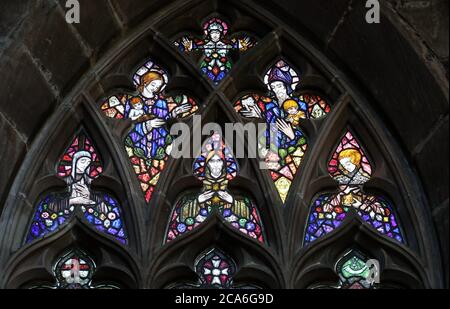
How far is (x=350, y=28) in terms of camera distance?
11.4m

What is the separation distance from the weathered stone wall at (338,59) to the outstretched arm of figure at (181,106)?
0.76 meters

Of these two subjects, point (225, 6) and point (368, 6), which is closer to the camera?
point (368, 6)

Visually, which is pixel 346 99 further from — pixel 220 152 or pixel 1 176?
pixel 1 176

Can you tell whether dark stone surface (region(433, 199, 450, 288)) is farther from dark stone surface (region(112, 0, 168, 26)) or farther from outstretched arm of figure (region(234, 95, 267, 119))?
dark stone surface (region(112, 0, 168, 26))

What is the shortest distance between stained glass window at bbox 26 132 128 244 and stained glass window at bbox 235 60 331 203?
1.34 metres

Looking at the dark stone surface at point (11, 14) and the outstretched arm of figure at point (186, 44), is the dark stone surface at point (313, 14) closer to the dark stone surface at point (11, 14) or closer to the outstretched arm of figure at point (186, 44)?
the outstretched arm of figure at point (186, 44)

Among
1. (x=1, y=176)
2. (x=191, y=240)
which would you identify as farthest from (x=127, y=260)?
(x=1, y=176)

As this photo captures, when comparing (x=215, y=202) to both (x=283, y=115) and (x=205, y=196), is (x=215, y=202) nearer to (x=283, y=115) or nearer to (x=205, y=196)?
(x=205, y=196)

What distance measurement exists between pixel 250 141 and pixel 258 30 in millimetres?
1252

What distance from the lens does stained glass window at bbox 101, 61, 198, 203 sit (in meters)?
11.3

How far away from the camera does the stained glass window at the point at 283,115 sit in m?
11.2

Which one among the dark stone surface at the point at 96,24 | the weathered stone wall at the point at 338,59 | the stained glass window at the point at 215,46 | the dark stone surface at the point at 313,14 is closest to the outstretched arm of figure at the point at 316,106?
the weathered stone wall at the point at 338,59

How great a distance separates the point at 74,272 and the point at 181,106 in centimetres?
187

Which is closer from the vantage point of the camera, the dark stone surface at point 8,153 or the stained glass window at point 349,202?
the dark stone surface at point 8,153
